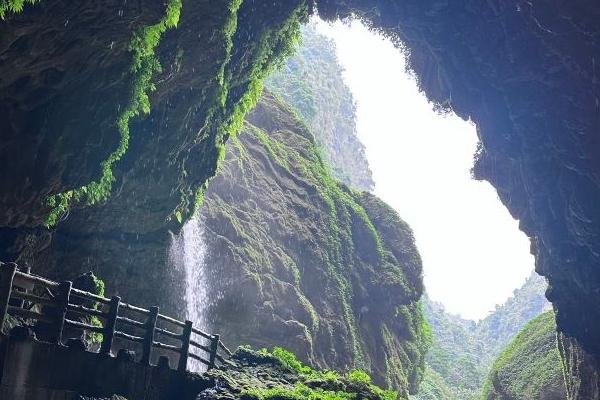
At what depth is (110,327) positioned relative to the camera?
12.1 m

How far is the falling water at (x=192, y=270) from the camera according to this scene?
78.1 ft

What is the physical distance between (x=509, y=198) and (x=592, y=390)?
7.74 meters

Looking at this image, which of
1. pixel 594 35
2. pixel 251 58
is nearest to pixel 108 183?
pixel 251 58

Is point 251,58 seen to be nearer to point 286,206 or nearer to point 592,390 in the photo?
point 286,206

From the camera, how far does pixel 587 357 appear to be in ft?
80.1

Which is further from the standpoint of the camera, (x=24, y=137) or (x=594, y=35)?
(x=594, y=35)

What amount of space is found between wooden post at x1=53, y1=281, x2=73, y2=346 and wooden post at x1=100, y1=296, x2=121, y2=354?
3.42 feet

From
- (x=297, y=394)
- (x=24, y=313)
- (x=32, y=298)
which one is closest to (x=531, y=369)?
(x=297, y=394)

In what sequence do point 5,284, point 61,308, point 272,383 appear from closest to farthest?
point 5,284
point 61,308
point 272,383

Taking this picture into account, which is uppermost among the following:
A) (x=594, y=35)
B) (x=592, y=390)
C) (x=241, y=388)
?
(x=594, y=35)

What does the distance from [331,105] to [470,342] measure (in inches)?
2025

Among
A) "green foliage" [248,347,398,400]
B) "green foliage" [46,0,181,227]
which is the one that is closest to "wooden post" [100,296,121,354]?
"green foliage" [248,347,398,400]

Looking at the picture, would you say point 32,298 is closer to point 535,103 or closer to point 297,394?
point 297,394

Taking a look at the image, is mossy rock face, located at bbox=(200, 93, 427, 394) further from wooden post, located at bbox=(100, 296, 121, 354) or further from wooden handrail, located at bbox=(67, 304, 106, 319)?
wooden handrail, located at bbox=(67, 304, 106, 319)
